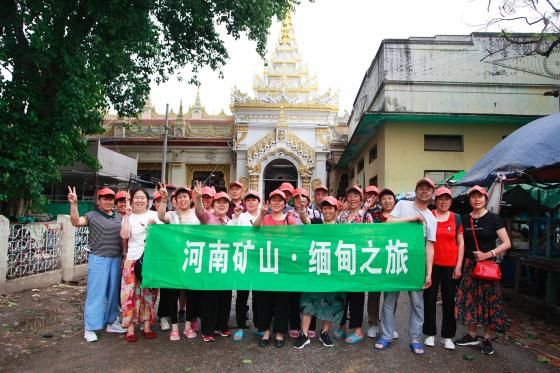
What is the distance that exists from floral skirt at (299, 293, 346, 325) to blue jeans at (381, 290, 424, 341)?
458 millimetres

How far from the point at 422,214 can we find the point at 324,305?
1448 millimetres

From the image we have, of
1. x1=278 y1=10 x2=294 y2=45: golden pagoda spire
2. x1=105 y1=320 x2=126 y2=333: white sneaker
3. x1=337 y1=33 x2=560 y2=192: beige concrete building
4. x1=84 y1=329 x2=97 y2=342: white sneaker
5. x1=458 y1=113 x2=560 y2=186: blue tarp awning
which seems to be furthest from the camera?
x1=278 y1=10 x2=294 y2=45: golden pagoda spire

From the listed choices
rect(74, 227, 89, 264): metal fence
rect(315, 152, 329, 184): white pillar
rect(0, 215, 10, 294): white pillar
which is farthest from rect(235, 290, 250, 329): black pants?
rect(315, 152, 329, 184): white pillar

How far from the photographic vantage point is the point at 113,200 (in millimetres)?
4191

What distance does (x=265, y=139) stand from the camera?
59.7 feet

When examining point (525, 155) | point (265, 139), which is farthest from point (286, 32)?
point (525, 155)

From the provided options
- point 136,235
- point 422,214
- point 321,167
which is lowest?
point 136,235

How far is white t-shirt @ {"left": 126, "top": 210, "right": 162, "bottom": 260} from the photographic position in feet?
13.2

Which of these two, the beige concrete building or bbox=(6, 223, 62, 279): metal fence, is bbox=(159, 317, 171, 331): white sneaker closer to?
bbox=(6, 223, 62, 279): metal fence

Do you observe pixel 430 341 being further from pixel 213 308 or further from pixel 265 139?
pixel 265 139

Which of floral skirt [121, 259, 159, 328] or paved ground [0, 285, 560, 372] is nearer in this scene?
paved ground [0, 285, 560, 372]

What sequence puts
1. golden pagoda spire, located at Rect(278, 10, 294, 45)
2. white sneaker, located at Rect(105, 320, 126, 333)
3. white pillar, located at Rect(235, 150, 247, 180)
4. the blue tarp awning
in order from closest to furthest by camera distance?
white sneaker, located at Rect(105, 320, 126, 333) < the blue tarp awning < white pillar, located at Rect(235, 150, 247, 180) < golden pagoda spire, located at Rect(278, 10, 294, 45)

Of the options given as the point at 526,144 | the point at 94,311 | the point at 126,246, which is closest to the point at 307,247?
the point at 126,246

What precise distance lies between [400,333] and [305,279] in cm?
145
